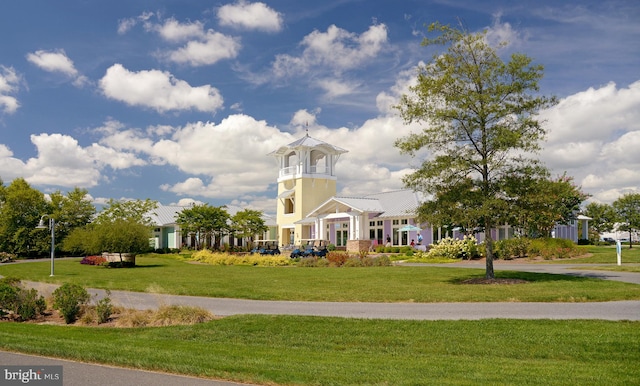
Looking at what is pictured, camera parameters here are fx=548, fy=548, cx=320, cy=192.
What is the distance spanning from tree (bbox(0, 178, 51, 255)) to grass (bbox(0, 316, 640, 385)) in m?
46.0

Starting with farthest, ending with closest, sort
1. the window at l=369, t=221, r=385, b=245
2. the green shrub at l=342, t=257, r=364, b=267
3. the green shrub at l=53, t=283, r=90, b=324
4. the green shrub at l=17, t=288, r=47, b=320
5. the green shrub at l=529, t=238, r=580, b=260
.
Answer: the window at l=369, t=221, r=385, b=245 → the green shrub at l=529, t=238, r=580, b=260 → the green shrub at l=342, t=257, r=364, b=267 → the green shrub at l=17, t=288, r=47, b=320 → the green shrub at l=53, t=283, r=90, b=324

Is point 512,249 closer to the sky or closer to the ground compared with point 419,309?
closer to the sky

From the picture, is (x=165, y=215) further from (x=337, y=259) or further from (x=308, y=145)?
(x=337, y=259)

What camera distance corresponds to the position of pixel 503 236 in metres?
45.2

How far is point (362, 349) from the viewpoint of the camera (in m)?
9.98

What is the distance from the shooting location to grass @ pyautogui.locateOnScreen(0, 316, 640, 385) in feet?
25.3

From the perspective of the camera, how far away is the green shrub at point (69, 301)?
1376cm

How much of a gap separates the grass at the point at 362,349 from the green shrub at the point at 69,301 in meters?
0.88

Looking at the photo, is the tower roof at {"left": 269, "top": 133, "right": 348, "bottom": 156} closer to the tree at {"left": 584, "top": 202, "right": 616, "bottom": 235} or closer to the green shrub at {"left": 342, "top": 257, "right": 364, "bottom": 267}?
the green shrub at {"left": 342, "top": 257, "right": 364, "bottom": 267}

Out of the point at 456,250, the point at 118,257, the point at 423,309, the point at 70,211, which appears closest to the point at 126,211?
the point at 70,211

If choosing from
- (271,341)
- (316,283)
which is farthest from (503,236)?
(271,341)

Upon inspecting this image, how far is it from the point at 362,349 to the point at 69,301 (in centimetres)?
803

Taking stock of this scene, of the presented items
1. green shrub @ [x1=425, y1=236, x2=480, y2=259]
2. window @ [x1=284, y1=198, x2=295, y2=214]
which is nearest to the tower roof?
window @ [x1=284, y1=198, x2=295, y2=214]

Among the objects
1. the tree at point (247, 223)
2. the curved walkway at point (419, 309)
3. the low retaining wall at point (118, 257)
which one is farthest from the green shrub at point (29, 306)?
the tree at point (247, 223)
